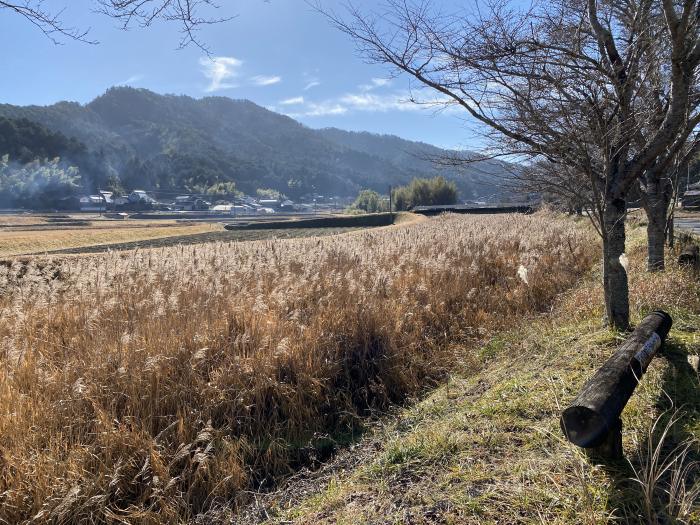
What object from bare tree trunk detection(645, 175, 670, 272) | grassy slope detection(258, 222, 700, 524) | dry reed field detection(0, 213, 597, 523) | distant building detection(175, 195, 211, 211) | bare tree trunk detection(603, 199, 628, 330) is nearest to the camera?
grassy slope detection(258, 222, 700, 524)

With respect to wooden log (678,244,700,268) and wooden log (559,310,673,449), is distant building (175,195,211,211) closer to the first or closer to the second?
wooden log (678,244,700,268)

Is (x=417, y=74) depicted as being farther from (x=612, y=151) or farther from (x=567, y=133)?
(x=612, y=151)

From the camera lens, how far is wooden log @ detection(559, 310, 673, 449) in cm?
232

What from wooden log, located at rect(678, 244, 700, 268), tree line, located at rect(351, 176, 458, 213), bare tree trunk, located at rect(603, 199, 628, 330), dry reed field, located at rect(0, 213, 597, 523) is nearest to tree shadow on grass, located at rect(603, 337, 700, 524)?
bare tree trunk, located at rect(603, 199, 628, 330)

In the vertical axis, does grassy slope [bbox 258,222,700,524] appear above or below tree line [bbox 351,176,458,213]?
below

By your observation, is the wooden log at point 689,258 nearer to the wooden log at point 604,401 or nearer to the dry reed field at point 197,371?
the dry reed field at point 197,371

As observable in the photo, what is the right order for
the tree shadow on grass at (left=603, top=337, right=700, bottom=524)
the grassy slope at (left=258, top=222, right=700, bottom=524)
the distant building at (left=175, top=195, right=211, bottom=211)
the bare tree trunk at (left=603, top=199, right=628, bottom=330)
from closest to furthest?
the tree shadow on grass at (left=603, top=337, right=700, bottom=524)
the grassy slope at (left=258, top=222, right=700, bottom=524)
the bare tree trunk at (left=603, top=199, right=628, bottom=330)
the distant building at (left=175, top=195, right=211, bottom=211)

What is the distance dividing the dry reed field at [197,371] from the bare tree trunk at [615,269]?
1.69 m

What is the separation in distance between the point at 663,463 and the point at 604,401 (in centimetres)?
39

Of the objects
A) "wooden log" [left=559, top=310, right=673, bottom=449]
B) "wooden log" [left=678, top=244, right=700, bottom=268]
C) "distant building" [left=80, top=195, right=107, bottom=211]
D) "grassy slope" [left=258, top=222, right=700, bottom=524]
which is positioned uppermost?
"distant building" [left=80, top=195, right=107, bottom=211]

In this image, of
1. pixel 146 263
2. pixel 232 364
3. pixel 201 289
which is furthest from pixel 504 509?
pixel 146 263

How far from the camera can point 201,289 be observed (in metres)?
6.27

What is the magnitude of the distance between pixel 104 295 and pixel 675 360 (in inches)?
259

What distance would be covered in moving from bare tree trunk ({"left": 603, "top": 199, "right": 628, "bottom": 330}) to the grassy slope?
0.67 feet
